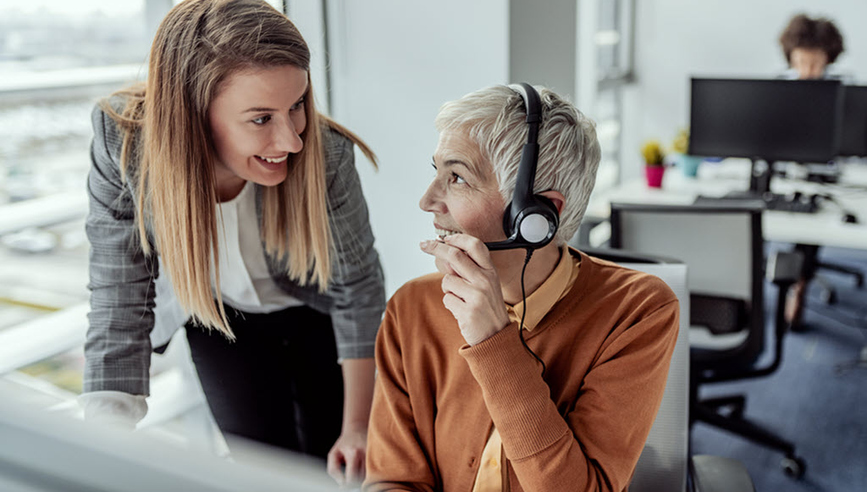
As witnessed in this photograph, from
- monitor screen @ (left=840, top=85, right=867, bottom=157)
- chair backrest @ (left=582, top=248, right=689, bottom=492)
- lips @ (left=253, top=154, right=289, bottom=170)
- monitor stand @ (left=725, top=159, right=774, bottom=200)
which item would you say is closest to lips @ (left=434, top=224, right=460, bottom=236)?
lips @ (left=253, top=154, right=289, bottom=170)

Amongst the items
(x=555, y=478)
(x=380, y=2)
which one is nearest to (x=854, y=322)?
(x=380, y=2)

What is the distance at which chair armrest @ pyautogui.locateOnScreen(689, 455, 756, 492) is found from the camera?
3.76 ft

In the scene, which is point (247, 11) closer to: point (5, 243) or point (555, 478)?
point (555, 478)

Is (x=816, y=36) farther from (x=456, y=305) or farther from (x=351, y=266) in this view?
(x=456, y=305)

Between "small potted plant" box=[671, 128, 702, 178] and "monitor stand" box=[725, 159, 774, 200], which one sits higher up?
"small potted plant" box=[671, 128, 702, 178]

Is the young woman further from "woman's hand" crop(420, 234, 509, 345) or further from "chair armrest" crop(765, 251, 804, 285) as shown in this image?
"chair armrest" crop(765, 251, 804, 285)

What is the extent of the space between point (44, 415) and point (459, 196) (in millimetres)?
914

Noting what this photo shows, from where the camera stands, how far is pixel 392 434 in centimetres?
118

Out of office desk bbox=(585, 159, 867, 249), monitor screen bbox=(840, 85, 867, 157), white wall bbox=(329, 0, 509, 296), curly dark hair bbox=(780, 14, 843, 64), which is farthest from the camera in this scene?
curly dark hair bbox=(780, 14, 843, 64)

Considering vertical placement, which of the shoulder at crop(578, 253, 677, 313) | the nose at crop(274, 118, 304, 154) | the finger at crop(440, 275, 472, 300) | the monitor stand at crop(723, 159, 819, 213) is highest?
the nose at crop(274, 118, 304, 154)

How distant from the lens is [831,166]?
11.4 ft

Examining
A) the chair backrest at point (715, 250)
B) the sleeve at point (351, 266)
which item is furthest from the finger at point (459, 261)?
the chair backrest at point (715, 250)

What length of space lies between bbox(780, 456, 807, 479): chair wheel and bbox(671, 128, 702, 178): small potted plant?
4.90 ft

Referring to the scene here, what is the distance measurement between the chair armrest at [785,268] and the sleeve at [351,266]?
147cm
